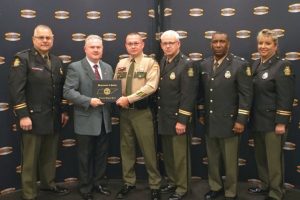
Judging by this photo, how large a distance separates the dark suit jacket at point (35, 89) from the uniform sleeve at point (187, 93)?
129 cm

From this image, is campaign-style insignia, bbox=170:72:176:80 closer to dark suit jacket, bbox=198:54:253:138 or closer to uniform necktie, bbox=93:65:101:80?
dark suit jacket, bbox=198:54:253:138

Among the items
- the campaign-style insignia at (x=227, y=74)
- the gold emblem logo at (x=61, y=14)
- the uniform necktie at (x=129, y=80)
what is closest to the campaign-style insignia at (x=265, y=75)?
the campaign-style insignia at (x=227, y=74)

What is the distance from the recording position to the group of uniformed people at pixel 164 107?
3.23m

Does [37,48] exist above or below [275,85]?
above

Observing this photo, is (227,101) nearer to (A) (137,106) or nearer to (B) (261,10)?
(A) (137,106)

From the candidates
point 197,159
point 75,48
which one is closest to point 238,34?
point 197,159

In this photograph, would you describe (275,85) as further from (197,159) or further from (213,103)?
(197,159)

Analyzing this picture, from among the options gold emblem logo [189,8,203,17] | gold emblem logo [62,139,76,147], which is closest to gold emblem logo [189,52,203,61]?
gold emblem logo [189,8,203,17]

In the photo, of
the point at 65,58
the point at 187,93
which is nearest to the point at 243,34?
the point at 187,93

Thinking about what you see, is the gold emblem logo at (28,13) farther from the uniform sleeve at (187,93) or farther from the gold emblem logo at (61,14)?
the uniform sleeve at (187,93)

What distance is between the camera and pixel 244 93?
10.4 feet

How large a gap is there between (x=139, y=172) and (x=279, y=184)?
5.46ft

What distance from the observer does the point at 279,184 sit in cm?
334

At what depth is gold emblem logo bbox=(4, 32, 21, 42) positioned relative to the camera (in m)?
3.59
